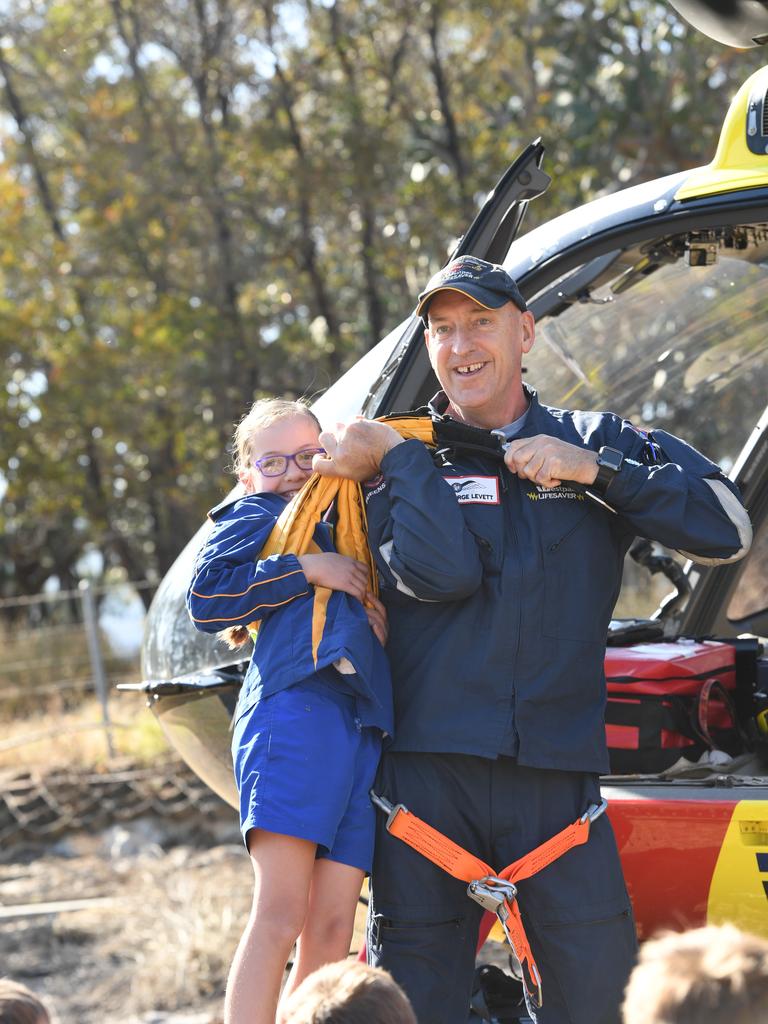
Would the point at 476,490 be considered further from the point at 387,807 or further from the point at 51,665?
the point at 51,665

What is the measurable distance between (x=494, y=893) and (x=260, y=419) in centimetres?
124

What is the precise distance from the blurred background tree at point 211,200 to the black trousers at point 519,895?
1068 centimetres

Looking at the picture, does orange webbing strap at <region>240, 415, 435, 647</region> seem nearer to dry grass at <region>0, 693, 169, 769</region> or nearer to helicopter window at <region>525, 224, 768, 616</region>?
helicopter window at <region>525, 224, 768, 616</region>

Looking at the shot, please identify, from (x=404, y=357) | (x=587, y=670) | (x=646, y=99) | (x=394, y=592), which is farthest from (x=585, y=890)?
(x=646, y=99)

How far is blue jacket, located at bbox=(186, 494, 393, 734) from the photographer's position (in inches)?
109

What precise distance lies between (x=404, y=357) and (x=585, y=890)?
1560 millimetres

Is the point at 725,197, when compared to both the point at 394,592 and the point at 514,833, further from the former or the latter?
the point at 514,833

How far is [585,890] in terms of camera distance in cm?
265

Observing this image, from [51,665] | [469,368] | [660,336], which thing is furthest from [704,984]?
[51,665]

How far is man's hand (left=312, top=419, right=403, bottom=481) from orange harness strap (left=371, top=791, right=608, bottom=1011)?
29.0 inches

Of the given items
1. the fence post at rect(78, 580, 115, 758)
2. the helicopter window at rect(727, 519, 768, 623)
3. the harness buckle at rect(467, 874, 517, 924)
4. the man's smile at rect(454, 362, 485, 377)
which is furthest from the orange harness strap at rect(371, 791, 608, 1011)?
the fence post at rect(78, 580, 115, 758)

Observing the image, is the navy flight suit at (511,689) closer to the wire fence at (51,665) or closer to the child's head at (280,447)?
the child's head at (280,447)

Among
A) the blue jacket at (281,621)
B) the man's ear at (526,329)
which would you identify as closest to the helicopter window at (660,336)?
the man's ear at (526,329)

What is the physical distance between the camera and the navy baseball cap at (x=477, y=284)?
279cm
